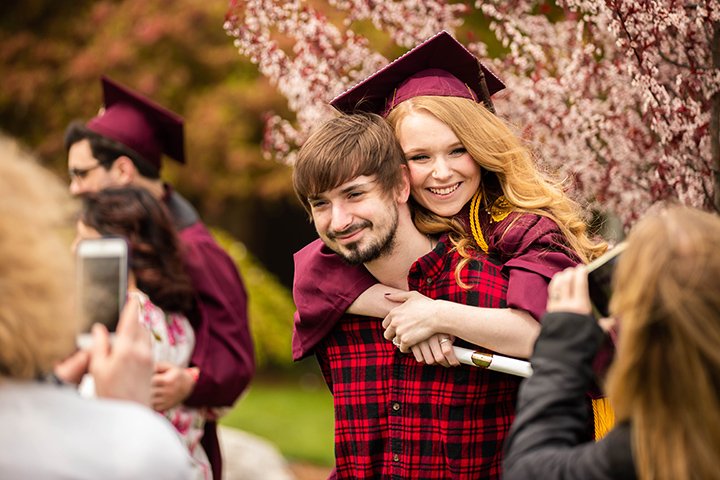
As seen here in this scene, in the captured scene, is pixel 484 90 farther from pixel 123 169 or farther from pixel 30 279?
pixel 30 279

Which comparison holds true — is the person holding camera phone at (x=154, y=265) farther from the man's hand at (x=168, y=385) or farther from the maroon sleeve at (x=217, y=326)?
the maroon sleeve at (x=217, y=326)

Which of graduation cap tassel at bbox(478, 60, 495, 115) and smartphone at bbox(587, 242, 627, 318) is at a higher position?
graduation cap tassel at bbox(478, 60, 495, 115)

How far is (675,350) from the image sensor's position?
201 cm

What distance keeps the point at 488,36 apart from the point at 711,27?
445 centimetres

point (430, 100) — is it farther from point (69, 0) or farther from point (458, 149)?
point (69, 0)

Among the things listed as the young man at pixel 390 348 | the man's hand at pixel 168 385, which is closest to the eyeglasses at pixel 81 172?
the man's hand at pixel 168 385

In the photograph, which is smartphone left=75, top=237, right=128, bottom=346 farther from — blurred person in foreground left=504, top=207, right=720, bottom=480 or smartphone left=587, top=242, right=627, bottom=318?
smartphone left=587, top=242, right=627, bottom=318

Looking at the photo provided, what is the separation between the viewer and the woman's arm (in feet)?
10.4

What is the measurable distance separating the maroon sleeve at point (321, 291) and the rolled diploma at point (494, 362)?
0.46 metres

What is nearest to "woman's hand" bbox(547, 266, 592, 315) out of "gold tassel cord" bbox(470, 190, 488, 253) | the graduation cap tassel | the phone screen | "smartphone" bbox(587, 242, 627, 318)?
"smartphone" bbox(587, 242, 627, 318)

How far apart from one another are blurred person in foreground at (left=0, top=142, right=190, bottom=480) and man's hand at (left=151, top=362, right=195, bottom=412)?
7.07 ft

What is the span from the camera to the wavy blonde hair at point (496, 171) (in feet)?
11.4

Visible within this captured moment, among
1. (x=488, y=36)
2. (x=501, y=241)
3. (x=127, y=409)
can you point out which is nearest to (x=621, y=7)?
(x=501, y=241)

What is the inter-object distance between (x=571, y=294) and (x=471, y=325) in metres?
0.86
